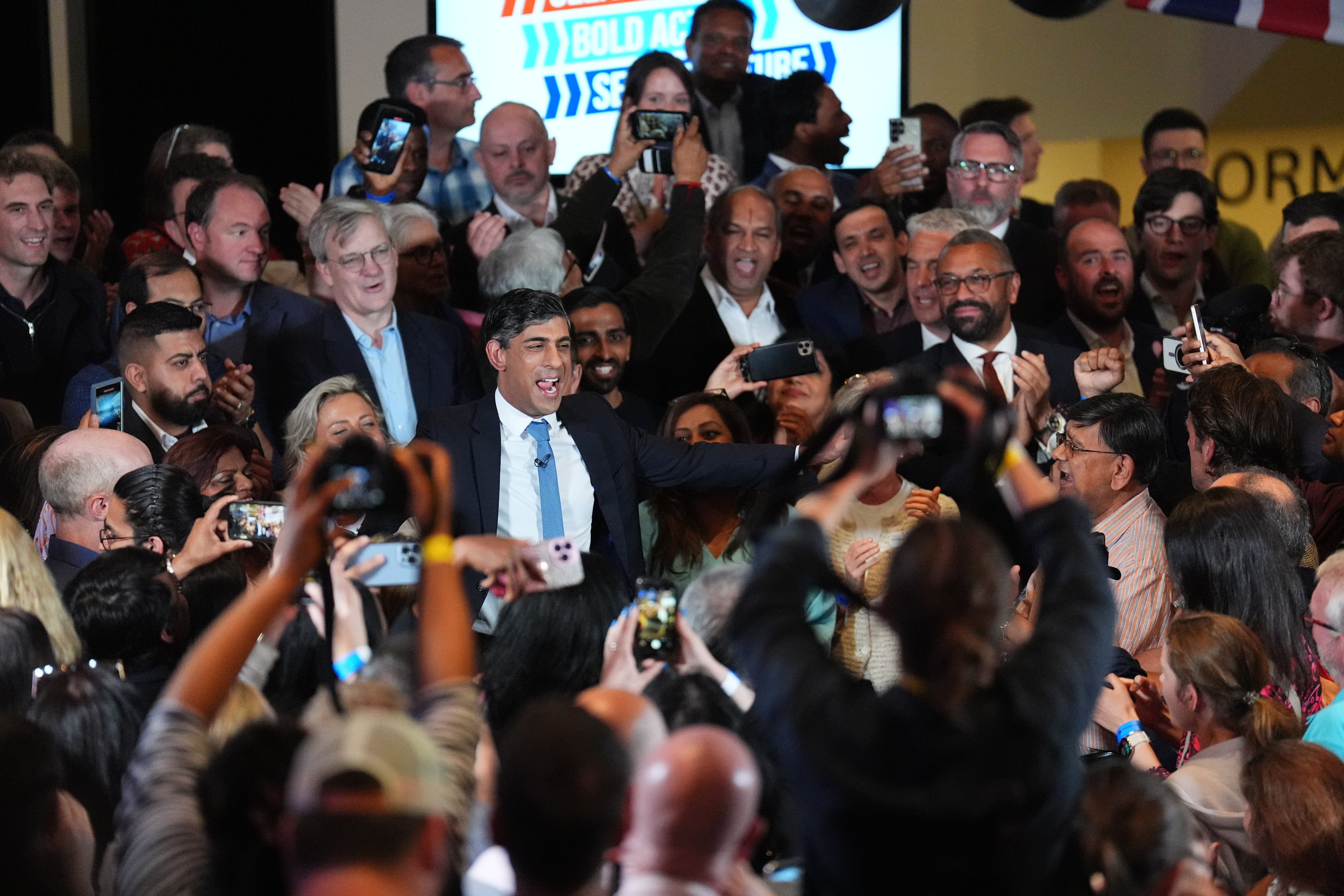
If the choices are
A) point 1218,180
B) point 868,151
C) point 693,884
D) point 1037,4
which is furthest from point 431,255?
point 1218,180

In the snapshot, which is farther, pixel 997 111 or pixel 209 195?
pixel 997 111

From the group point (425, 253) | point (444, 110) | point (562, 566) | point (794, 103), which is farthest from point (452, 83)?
point (562, 566)

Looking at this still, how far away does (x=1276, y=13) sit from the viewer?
529cm

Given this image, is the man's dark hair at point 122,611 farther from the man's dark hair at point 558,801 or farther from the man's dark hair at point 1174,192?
the man's dark hair at point 1174,192

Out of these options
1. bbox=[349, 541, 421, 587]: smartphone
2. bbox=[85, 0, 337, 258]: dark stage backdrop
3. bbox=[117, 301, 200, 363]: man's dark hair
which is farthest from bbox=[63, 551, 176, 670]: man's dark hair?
bbox=[85, 0, 337, 258]: dark stage backdrop

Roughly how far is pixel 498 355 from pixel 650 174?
6.04 ft

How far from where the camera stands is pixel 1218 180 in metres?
8.03

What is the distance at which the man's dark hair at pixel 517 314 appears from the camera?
406cm

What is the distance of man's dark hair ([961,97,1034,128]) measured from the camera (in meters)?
6.67

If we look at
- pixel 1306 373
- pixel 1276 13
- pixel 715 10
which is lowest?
pixel 1306 373

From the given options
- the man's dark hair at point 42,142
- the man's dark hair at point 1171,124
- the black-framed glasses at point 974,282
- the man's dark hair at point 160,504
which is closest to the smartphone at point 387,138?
the man's dark hair at point 42,142

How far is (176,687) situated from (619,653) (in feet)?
2.90

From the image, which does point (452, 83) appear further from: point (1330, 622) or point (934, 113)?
point (1330, 622)

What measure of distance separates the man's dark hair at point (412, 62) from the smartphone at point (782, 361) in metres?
Result: 2.03
